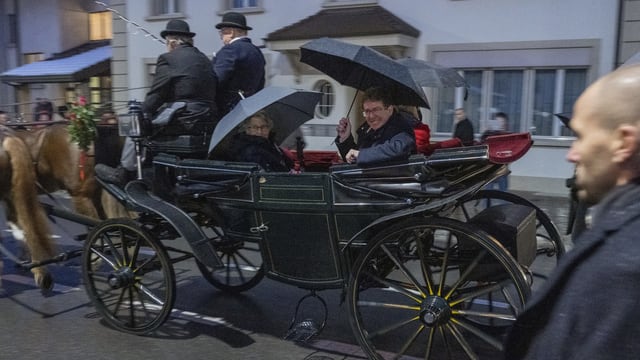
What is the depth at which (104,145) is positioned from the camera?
557 centimetres

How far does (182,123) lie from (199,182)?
513 millimetres

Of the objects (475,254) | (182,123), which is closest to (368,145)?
(475,254)

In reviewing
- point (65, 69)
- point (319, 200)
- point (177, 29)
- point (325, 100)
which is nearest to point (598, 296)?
point (319, 200)

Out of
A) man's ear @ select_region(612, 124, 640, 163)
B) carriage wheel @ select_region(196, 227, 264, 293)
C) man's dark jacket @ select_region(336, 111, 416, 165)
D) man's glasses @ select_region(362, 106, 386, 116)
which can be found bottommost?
carriage wheel @ select_region(196, 227, 264, 293)

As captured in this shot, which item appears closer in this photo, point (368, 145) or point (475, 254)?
point (475, 254)

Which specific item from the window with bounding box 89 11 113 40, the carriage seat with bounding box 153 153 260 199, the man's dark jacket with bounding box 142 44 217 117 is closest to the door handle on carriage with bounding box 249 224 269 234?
the carriage seat with bounding box 153 153 260 199

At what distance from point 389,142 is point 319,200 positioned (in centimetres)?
57

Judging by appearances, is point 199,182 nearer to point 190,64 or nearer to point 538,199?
point 190,64

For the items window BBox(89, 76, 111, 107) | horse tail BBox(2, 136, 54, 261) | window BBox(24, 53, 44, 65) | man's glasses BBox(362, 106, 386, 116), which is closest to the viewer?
man's glasses BBox(362, 106, 386, 116)

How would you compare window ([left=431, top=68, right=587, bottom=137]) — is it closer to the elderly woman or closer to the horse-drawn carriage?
the elderly woman

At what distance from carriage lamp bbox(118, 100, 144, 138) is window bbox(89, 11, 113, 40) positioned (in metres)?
18.0

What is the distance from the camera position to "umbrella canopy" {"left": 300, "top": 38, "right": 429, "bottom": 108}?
3.83 metres

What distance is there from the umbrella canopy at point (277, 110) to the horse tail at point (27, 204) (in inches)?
84.1

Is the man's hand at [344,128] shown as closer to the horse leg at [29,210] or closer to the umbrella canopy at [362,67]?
the umbrella canopy at [362,67]
